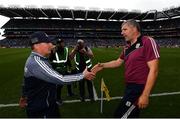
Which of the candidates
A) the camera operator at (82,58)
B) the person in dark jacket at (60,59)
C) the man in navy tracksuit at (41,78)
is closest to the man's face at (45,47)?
the man in navy tracksuit at (41,78)

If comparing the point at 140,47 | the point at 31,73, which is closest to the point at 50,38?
the point at 31,73

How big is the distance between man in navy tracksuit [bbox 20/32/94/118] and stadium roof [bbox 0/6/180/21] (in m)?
102

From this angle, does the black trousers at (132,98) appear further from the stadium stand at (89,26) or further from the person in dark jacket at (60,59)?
the stadium stand at (89,26)

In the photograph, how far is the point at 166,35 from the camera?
11550cm

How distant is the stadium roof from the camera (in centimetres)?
10639

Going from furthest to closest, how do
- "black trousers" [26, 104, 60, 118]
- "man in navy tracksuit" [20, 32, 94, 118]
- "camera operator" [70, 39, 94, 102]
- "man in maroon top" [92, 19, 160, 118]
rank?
"camera operator" [70, 39, 94, 102] < "man in maroon top" [92, 19, 160, 118] < "black trousers" [26, 104, 60, 118] < "man in navy tracksuit" [20, 32, 94, 118]

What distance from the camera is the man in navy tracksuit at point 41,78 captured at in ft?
16.6

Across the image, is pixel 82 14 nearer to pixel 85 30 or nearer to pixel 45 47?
pixel 85 30

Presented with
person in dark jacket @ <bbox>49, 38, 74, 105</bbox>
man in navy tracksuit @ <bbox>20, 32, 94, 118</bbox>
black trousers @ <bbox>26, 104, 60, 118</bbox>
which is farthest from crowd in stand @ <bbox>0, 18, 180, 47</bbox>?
man in navy tracksuit @ <bbox>20, 32, 94, 118</bbox>

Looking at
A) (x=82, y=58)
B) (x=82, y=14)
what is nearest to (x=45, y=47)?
(x=82, y=58)

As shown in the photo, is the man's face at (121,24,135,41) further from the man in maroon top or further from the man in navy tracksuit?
the man in navy tracksuit

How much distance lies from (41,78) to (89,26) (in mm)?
114149

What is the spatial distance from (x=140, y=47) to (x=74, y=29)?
113 metres

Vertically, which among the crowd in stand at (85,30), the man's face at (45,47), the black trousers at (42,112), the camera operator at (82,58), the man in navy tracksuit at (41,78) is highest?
the man's face at (45,47)
